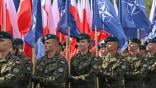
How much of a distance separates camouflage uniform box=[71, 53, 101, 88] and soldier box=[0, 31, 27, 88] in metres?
1.69

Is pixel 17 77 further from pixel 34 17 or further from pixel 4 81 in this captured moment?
pixel 34 17

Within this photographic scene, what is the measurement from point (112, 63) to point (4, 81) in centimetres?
329

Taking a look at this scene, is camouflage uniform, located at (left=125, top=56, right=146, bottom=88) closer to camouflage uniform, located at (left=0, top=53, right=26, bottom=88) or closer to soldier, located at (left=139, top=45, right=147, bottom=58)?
soldier, located at (left=139, top=45, right=147, bottom=58)

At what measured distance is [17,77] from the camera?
668 centimetres

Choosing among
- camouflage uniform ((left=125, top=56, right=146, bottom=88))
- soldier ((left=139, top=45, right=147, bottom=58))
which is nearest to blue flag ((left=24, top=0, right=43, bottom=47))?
camouflage uniform ((left=125, top=56, right=146, bottom=88))

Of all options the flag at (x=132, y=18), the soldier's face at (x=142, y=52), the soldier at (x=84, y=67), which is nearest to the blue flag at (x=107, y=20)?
the soldier's face at (x=142, y=52)

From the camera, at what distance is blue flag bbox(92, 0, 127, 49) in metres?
10.3

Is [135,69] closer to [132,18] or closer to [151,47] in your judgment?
[151,47]

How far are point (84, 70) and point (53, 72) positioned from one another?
1046 mm

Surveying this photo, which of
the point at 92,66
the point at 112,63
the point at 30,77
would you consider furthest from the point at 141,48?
the point at 30,77

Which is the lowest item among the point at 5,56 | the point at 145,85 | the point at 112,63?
the point at 145,85

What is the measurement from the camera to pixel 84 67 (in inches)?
330

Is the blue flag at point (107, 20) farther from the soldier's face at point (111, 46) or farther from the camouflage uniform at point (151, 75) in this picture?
the soldier's face at point (111, 46)

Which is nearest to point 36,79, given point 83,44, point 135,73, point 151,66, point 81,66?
point 81,66
